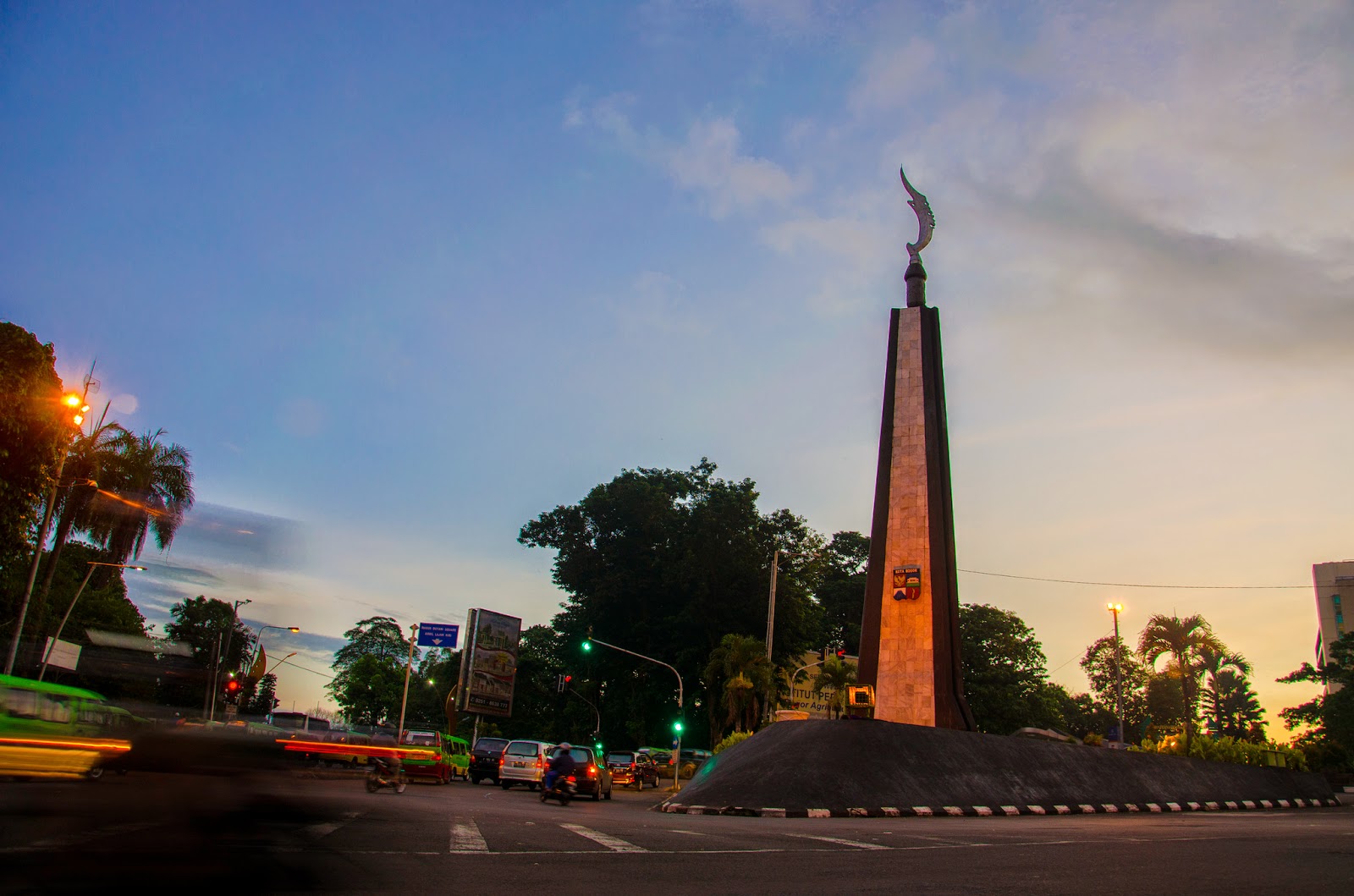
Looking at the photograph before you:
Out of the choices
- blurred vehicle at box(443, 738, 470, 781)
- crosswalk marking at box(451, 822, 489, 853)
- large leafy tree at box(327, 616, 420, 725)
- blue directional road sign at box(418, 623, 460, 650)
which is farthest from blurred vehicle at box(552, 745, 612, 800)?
large leafy tree at box(327, 616, 420, 725)

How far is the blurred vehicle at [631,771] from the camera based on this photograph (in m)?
34.1

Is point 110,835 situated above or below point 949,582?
below

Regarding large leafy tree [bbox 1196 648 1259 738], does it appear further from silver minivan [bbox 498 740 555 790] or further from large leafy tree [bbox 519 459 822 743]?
silver minivan [bbox 498 740 555 790]

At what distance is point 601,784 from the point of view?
2377 cm

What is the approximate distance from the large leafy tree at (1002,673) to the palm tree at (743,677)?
26432 mm

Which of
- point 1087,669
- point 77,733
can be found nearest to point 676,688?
point 77,733

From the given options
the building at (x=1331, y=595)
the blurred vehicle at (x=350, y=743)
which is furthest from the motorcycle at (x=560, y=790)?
the building at (x=1331, y=595)

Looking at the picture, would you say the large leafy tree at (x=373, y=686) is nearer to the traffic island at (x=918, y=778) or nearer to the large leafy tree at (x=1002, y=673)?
the large leafy tree at (x=1002, y=673)

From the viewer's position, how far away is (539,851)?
8148 millimetres

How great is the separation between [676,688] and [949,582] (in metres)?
25.1

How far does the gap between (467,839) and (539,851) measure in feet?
3.81

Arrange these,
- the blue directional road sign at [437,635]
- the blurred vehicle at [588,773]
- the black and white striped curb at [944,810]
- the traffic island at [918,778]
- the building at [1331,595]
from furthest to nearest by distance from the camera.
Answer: the building at [1331,595] < the blue directional road sign at [437,635] < the blurred vehicle at [588,773] < the traffic island at [918,778] < the black and white striped curb at [944,810]

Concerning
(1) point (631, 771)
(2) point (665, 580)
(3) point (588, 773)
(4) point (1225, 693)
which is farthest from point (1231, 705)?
(3) point (588, 773)

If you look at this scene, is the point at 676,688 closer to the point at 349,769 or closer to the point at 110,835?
the point at 349,769
